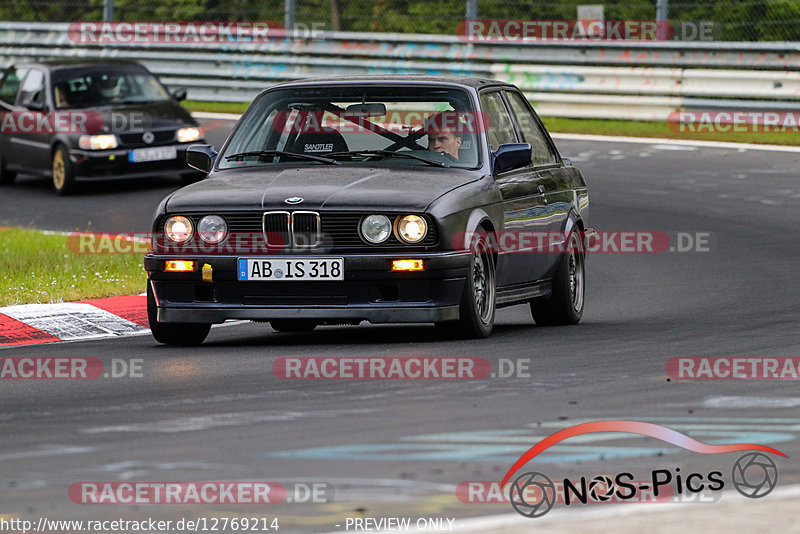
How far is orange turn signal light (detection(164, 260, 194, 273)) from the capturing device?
9133 millimetres

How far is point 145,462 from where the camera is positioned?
6066mm

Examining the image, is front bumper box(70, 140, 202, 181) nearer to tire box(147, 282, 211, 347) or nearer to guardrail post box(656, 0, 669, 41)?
guardrail post box(656, 0, 669, 41)

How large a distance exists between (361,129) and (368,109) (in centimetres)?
13

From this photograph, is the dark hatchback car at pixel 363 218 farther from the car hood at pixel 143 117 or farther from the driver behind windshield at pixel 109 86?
the driver behind windshield at pixel 109 86

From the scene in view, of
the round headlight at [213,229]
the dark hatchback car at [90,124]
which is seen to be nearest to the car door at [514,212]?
the round headlight at [213,229]

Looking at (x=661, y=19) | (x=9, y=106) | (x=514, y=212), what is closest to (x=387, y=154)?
(x=514, y=212)

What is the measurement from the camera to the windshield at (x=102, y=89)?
2064 centimetres

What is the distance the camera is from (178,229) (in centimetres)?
919

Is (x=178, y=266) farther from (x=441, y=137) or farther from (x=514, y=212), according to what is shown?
(x=514, y=212)

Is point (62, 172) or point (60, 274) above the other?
point (60, 274)

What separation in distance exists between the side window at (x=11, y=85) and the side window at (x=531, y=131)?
11478 mm

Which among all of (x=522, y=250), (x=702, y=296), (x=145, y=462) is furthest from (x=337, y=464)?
(x=702, y=296)

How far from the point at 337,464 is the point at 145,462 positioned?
0.69 m

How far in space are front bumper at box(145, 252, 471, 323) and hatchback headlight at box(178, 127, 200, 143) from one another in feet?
36.5
